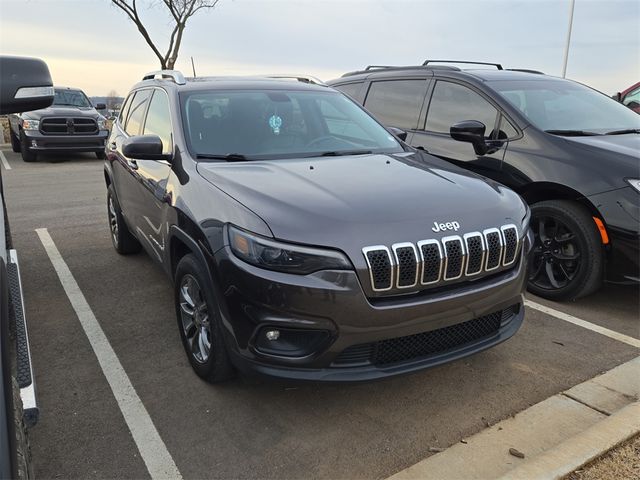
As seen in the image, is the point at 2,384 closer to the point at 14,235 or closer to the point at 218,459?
the point at 218,459

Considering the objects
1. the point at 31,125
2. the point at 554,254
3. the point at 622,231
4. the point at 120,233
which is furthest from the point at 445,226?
the point at 31,125

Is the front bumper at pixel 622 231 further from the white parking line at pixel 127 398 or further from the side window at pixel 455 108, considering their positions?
the white parking line at pixel 127 398

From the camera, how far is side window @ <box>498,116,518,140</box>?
4538mm

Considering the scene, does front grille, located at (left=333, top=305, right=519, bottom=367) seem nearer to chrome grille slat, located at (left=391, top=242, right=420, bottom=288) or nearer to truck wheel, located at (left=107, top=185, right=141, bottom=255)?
chrome grille slat, located at (left=391, top=242, right=420, bottom=288)

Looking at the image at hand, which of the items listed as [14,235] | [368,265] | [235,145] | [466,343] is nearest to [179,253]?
[235,145]

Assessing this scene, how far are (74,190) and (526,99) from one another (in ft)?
24.7

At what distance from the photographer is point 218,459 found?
2.43 m

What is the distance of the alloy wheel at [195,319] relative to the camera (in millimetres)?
2891

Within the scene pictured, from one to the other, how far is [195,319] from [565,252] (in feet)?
9.67

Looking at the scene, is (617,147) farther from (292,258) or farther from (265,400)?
(265,400)

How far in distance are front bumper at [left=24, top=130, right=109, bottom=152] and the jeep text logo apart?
11.1 metres

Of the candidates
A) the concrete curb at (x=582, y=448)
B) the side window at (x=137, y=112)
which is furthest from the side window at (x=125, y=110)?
the concrete curb at (x=582, y=448)

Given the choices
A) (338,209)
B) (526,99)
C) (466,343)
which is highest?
(526,99)

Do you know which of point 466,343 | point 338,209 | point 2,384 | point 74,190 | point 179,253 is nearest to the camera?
point 2,384
